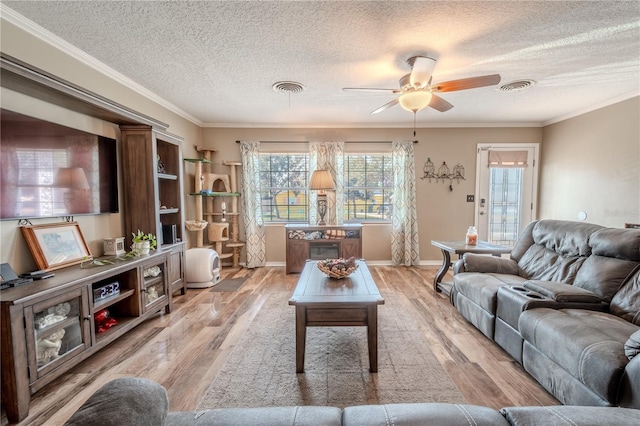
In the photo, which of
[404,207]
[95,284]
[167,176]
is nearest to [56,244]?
[95,284]

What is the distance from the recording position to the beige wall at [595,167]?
3.43 m

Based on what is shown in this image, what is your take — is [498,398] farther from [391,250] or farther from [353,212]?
[353,212]

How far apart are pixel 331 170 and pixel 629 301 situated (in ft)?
12.3

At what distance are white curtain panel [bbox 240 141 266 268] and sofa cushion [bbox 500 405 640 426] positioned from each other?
14.3 ft

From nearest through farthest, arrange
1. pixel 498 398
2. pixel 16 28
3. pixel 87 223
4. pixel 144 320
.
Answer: pixel 498 398 < pixel 16 28 < pixel 87 223 < pixel 144 320

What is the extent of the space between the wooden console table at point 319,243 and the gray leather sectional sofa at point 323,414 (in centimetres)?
358

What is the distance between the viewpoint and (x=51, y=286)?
1.76m

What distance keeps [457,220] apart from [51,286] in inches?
210

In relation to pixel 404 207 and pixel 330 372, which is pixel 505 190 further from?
pixel 330 372

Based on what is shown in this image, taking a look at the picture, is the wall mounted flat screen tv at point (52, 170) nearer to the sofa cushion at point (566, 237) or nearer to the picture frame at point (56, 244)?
the picture frame at point (56, 244)

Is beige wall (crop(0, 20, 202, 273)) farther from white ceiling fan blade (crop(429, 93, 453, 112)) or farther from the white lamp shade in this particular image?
white ceiling fan blade (crop(429, 93, 453, 112))

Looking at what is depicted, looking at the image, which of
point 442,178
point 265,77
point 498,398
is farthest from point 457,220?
point 265,77

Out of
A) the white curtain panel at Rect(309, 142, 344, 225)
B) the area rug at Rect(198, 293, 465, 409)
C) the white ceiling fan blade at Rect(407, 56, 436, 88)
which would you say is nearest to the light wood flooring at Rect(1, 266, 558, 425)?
the area rug at Rect(198, 293, 465, 409)

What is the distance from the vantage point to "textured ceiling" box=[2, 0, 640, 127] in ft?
6.09
